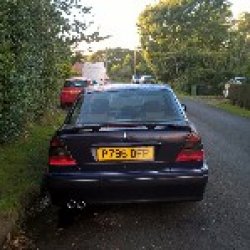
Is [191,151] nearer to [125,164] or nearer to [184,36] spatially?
[125,164]

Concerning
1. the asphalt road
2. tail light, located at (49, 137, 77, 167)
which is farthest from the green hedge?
tail light, located at (49, 137, 77, 167)

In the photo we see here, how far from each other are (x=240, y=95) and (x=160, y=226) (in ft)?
74.4

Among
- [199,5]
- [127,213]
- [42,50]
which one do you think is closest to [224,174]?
[127,213]

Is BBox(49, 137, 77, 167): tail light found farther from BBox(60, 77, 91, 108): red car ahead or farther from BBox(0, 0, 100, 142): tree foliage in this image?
BBox(60, 77, 91, 108): red car ahead

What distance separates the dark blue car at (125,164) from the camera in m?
6.01

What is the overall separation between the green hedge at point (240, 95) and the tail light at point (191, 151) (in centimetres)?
2056

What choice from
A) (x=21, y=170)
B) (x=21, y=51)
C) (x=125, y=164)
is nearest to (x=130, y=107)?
(x=125, y=164)

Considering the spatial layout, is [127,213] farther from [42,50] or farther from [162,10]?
[162,10]

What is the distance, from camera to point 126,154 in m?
6.05

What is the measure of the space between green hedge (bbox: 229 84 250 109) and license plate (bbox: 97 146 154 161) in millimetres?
20822

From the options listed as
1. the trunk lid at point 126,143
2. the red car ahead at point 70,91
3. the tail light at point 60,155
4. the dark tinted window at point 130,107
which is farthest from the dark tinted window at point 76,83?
Result: the trunk lid at point 126,143

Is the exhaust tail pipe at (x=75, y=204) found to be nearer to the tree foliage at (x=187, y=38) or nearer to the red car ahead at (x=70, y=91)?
the red car ahead at (x=70, y=91)

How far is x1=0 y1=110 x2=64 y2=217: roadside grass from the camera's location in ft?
21.7

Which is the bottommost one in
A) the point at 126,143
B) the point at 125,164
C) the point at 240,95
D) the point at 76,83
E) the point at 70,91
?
the point at 240,95
